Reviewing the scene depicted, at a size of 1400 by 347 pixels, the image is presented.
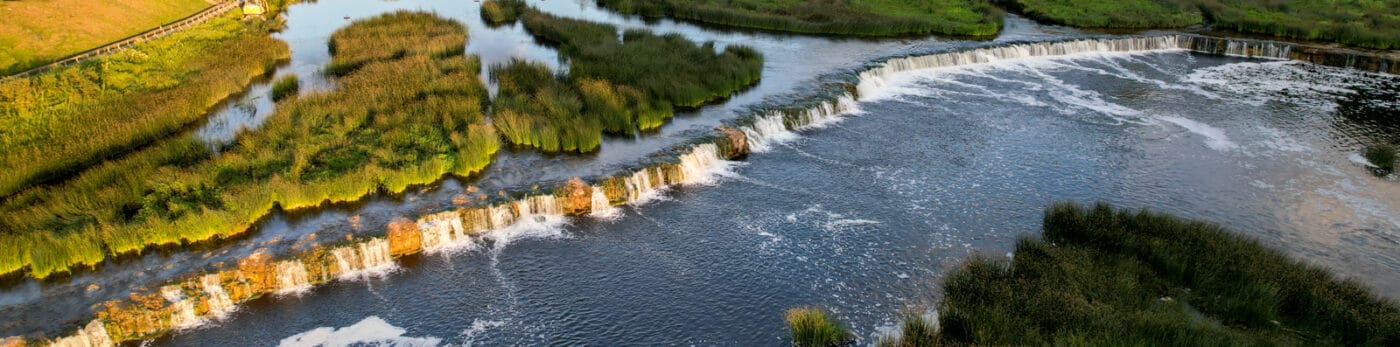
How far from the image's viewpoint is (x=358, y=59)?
111 feet

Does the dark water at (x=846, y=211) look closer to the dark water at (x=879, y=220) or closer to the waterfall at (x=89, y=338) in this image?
the dark water at (x=879, y=220)

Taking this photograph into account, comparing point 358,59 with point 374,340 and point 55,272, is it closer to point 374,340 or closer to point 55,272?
point 55,272

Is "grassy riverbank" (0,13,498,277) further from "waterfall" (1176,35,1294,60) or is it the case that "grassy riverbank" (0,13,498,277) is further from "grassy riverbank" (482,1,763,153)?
"waterfall" (1176,35,1294,60)

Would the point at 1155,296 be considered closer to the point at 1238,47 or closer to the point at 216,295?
the point at 216,295

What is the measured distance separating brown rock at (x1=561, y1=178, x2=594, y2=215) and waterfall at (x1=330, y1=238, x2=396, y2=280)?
4.65 m

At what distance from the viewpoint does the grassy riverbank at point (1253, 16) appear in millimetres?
44281

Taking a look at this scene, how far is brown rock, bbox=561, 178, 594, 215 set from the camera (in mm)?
21219

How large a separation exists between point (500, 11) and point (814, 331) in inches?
1535

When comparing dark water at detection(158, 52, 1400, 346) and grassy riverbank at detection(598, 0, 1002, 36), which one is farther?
grassy riverbank at detection(598, 0, 1002, 36)

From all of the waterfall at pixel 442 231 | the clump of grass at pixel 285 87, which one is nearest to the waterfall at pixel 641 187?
the waterfall at pixel 442 231

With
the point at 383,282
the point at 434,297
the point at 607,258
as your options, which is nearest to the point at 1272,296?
the point at 607,258

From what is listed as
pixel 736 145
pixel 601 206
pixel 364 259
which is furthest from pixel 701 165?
pixel 364 259

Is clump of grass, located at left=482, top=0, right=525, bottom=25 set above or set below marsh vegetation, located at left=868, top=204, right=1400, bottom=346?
above

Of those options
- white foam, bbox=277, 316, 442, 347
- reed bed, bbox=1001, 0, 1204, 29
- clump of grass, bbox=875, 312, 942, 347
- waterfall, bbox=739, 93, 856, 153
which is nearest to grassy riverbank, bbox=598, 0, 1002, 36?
reed bed, bbox=1001, 0, 1204, 29
